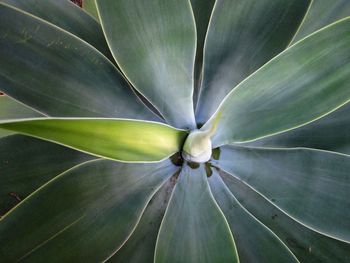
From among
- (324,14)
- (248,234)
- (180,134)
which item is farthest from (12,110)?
(324,14)

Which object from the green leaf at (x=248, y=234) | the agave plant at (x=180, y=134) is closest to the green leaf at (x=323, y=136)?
the agave plant at (x=180, y=134)

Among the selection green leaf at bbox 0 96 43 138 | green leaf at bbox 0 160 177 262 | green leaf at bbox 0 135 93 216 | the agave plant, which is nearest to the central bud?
the agave plant

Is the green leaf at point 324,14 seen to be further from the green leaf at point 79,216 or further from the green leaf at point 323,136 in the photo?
the green leaf at point 79,216

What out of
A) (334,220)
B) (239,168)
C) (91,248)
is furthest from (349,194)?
(91,248)

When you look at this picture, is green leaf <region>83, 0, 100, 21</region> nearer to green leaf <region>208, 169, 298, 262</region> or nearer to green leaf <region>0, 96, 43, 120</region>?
green leaf <region>0, 96, 43, 120</region>

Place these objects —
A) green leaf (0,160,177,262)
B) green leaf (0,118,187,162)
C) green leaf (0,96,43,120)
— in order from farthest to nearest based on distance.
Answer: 1. green leaf (0,96,43,120)
2. green leaf (0,160,177,262)
3. green leaf (0,118,187,162)

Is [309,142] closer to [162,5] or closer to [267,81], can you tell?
[267,81]
